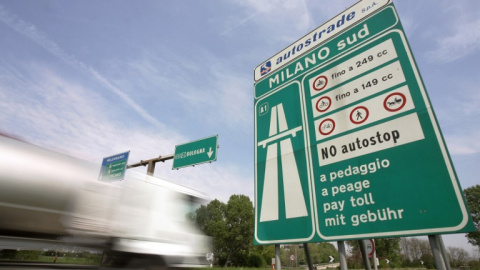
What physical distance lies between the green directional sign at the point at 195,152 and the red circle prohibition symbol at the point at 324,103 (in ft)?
25.8

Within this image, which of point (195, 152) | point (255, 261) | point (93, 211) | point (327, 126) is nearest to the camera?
point (327, 126)

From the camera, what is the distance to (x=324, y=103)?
2840mm

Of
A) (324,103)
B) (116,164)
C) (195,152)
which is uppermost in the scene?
(195,152)

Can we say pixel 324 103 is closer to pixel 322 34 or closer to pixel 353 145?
pixel 353 145

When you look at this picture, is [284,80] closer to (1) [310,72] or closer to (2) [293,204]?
(1) [310,72]

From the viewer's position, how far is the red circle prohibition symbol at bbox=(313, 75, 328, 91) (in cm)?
295

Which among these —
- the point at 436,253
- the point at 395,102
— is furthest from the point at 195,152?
the point at 436,253

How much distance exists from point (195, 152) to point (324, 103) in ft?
28.9

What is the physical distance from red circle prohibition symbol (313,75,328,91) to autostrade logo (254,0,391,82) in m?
0.60

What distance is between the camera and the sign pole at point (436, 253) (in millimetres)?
1669

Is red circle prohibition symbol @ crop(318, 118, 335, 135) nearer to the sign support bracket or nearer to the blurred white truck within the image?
the sign support bracket

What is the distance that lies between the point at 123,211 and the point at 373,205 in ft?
21.7

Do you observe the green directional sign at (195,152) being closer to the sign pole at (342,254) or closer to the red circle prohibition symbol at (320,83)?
the red circle prohibition symbol at (320,83)

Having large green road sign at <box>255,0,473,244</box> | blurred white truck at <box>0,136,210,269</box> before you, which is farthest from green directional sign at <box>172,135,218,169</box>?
large green road sign at <box>255,0,473,244</box>
